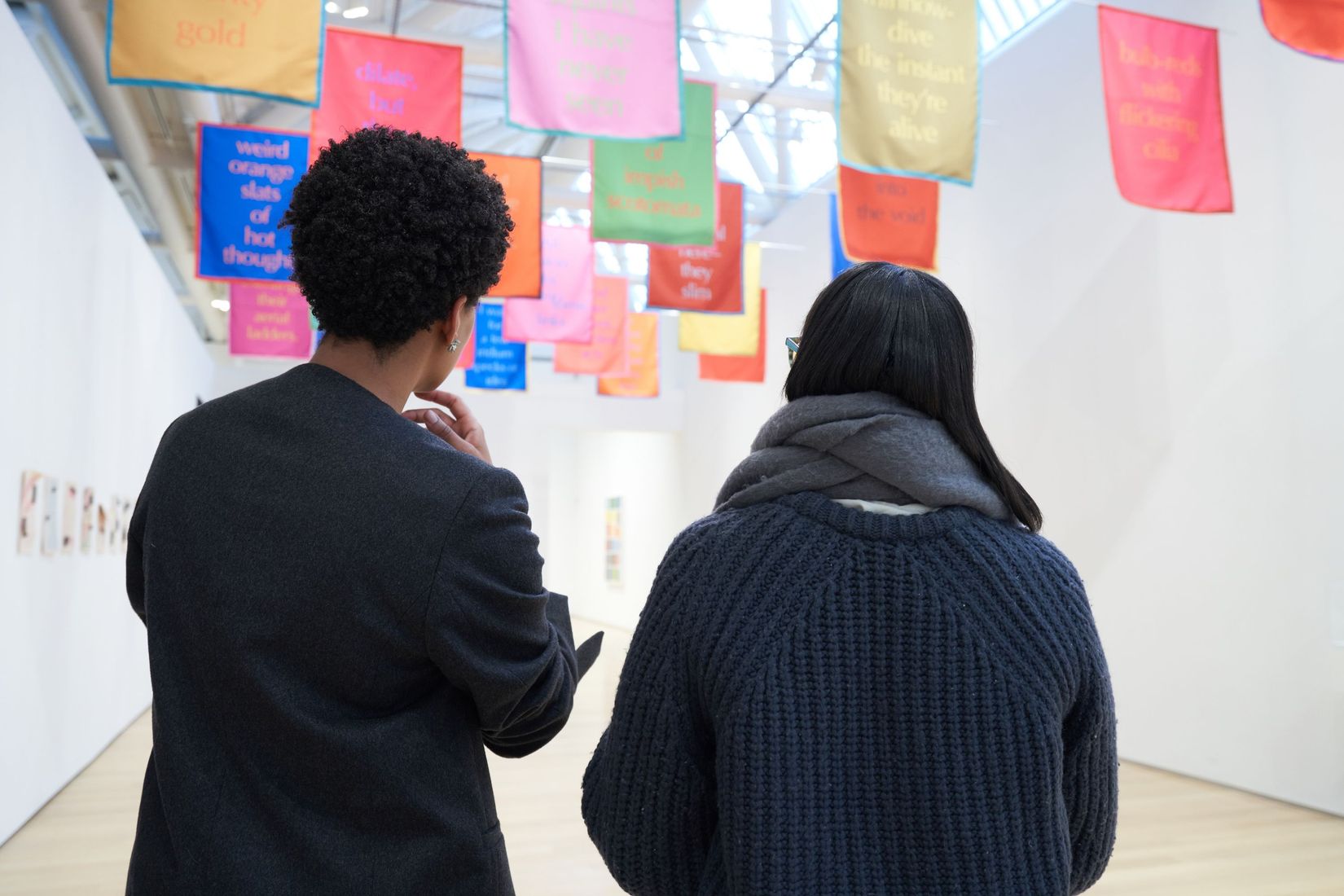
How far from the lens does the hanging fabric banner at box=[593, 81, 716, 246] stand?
Answer: 249 inches

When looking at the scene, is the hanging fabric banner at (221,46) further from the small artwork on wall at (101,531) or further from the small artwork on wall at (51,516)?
the small artwork on wall at (101,531)

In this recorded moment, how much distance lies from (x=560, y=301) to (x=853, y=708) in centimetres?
811

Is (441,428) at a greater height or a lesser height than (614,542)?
greater

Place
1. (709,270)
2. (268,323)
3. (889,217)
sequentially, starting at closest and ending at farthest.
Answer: (889,217), (709,270), (268,323)

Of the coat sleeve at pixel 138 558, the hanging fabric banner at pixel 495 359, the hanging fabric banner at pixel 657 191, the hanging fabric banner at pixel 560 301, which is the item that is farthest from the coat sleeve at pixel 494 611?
the hanging fabric banner at pixel 495 359

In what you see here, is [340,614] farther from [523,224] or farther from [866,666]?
[523,224]

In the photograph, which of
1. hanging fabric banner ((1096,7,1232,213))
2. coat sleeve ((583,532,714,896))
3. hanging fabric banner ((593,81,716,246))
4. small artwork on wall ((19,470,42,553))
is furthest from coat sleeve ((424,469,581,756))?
hanging fabric banner ((593,81,716,246))

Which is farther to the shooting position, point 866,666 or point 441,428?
point 441,428

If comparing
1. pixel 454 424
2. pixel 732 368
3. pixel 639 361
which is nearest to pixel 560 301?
pixel 732 368

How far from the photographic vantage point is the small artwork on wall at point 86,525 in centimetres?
607

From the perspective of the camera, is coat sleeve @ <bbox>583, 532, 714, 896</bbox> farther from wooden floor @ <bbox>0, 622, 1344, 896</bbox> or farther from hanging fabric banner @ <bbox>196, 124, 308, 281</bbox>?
hanging fabric banner @ <bbox>196, 124, 308, 281</bbox>

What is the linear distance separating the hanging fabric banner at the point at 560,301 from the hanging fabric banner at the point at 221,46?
4980 millimetres

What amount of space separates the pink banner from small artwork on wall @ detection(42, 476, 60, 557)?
141 inches

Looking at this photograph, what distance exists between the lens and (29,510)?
16.4 ft
